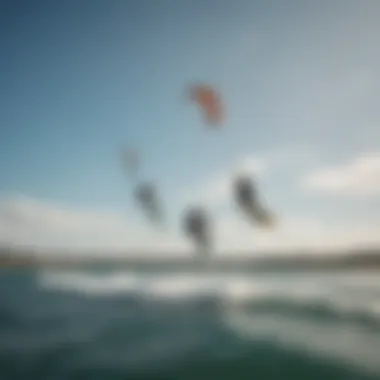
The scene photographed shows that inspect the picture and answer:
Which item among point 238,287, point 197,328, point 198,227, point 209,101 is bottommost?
point 197,328

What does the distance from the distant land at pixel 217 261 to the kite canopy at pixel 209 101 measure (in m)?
0.52

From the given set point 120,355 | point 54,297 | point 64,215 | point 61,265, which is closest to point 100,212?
point 64,215

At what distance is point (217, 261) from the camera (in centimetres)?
176

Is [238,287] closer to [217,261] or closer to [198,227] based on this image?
[217,261]

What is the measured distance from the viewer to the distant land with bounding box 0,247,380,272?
1.71 meters

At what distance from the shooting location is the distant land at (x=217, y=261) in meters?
1.71

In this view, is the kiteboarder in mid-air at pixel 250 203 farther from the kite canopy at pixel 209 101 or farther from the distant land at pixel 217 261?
the kite canopy at pixel 209 101

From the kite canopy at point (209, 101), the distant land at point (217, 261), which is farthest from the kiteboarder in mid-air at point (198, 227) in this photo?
the kite canopy at point (209, 101)

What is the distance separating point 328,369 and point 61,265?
108 centimetres

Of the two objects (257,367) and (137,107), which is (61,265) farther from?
(257,367)

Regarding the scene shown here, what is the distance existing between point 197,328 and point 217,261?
0.26 meters

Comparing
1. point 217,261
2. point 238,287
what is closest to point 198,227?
point 217,261

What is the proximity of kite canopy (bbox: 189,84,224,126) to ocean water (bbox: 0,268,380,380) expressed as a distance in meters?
0.59

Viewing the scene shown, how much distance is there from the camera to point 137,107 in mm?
1827
